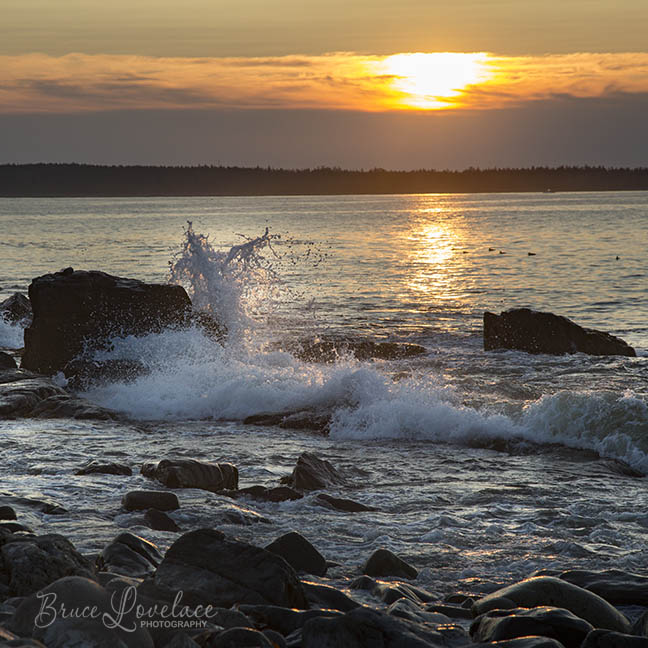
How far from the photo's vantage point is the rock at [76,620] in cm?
434

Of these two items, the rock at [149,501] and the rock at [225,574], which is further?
the rock at [149,501]

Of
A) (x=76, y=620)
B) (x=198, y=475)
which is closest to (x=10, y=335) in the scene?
(x=198, y=475)

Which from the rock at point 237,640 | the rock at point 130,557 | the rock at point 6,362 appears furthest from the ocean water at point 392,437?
the rock at point 237,640

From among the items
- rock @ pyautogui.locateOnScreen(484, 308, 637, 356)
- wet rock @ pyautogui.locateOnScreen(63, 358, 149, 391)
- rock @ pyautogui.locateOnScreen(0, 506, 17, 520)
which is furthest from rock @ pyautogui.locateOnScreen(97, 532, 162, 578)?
rock @ pyautogui.locateOnScreen(484, 308, 637, 356)

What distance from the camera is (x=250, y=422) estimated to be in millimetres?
13336

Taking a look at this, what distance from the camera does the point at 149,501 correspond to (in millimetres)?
8406

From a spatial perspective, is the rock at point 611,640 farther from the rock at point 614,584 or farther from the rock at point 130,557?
the rock at point 130,557

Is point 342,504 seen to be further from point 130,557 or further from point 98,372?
point 98,372

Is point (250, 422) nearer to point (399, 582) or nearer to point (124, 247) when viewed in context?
point (399, 582)

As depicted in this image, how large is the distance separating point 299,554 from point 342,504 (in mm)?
1796

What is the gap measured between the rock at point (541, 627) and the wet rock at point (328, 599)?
0.92 m

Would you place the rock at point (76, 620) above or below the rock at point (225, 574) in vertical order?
above

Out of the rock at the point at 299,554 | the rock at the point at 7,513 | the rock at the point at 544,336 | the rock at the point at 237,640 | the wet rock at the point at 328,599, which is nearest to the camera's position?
the rock at the point at 237,640

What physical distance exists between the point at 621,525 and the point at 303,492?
3220 millimetres
